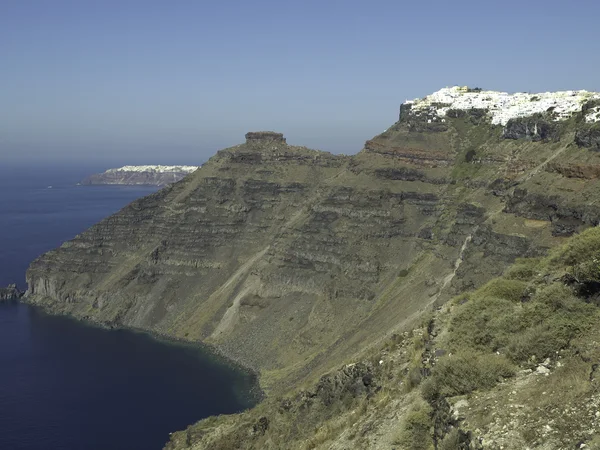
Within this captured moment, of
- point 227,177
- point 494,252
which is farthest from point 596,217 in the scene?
point 227,177

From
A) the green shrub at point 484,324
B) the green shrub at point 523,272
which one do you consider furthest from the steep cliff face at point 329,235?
the green shrub at point 484,324

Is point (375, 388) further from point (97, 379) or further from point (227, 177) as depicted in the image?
point (227, 177)

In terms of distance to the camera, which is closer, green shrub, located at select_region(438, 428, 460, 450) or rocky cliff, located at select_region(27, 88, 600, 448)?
green shrub, located at select_region(438, 428, 460, 450)

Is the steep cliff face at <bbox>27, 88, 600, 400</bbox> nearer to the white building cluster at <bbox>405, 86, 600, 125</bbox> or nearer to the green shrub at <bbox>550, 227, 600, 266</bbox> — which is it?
the white building cluster at <bbox>405, 86, 600, 125</bbox>

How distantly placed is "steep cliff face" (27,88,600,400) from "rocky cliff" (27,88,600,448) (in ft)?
1.04

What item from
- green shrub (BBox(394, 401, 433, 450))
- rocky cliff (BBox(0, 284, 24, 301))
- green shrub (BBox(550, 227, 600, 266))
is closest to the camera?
green shrub (BBox(394, 401, 433, 450))

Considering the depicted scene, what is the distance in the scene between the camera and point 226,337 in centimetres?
11675

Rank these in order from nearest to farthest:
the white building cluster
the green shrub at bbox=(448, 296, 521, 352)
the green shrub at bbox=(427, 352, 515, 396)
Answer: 1. the green shrub at bbox=(427, 352, 515, 396)
2. the green shrub at bbox=(448, 296, 521, 352)
3. the white building cluster

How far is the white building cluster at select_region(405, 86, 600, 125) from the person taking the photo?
115438mm

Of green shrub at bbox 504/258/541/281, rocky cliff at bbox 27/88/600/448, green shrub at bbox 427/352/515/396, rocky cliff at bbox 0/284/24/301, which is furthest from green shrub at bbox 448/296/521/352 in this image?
rocky cliff at bbox 0/284/24/301

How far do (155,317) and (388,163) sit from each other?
5731 cm

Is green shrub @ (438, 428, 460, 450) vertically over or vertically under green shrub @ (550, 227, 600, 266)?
under

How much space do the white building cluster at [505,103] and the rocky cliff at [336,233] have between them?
0.41 metres

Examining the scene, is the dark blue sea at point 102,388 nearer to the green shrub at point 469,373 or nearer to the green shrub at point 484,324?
the green shrub at point 484,324
